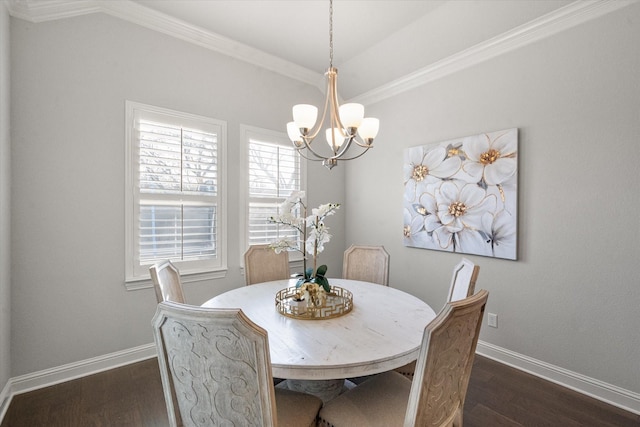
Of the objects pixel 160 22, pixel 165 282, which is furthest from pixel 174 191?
pixel 160 22

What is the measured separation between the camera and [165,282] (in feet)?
5.48

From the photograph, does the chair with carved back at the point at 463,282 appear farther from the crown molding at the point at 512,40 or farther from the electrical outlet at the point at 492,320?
the crown molding at the point at 512,40

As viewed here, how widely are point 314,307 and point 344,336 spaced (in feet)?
1.04

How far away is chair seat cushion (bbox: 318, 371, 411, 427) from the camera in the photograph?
124 centimetres

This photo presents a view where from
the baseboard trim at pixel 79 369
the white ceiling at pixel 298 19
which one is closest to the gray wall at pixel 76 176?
the baseboard trim at pixel 79 369

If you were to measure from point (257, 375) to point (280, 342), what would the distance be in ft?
1.32

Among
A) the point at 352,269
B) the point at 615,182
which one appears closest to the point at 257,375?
the point at 352,269

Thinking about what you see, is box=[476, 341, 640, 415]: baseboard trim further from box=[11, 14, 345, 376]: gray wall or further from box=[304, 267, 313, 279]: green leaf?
box=[11, 14, 345, 376]: gray wall

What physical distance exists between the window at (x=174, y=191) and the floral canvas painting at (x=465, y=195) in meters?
2.11

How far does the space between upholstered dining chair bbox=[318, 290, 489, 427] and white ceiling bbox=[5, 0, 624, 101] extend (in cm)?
250

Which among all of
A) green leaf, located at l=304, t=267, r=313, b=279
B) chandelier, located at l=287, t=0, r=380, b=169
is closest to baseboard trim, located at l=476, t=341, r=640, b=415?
green leaf, located at l=304, t=267, r=313, b=279

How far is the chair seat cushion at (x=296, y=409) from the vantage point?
4.11ft

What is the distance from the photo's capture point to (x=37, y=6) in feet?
6.97

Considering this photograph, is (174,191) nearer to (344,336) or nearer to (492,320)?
(344,336)
